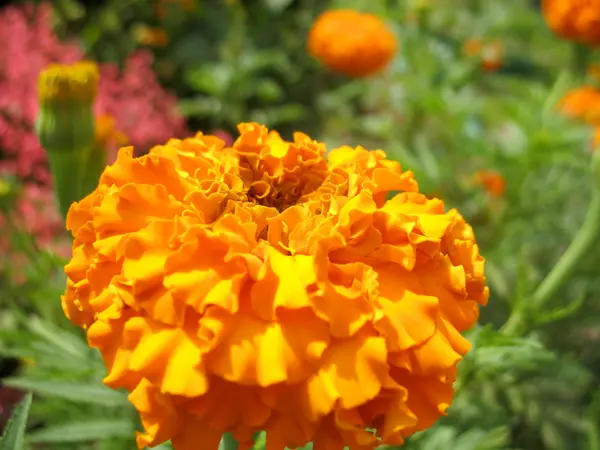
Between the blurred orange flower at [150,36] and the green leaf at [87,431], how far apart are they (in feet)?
5.53

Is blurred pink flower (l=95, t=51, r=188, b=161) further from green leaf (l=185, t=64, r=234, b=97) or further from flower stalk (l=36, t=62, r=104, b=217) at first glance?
flower stalk (l=36, t=62, r=104, b=217)

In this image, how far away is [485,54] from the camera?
6.97 ft

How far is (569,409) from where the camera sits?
1.24 meters

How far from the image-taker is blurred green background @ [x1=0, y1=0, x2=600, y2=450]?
0.84 meters

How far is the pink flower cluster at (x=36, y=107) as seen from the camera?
1.60m

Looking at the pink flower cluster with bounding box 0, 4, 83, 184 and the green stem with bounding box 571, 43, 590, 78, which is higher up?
the green stem with bounding box 571, 43, 590, 78

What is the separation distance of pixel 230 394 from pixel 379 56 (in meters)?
1.47

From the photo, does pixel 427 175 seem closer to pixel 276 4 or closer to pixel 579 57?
pixel 579 57

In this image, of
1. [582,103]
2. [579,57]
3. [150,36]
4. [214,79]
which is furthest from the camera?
[150,36]

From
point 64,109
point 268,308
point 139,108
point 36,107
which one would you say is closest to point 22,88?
point 36,107

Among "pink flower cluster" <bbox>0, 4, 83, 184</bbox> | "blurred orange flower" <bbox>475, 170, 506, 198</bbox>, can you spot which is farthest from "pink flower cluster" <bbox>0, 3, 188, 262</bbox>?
"blurred orange flower" <bbox>475, 170, 506, 198</bbox>

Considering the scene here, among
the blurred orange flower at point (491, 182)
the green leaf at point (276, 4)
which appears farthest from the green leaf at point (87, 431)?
the green leaf at point (276, 4)

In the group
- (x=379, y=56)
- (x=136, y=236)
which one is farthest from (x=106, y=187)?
(x=379, y=56)

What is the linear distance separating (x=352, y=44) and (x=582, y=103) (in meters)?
0.62
